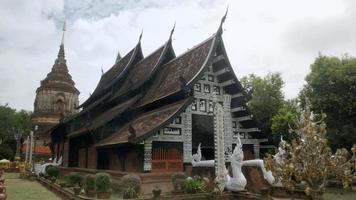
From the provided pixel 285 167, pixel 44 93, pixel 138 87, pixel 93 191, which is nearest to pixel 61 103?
pixel 44 93

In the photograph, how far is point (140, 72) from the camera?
2228 centimetres

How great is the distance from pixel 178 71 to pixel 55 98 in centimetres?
3296

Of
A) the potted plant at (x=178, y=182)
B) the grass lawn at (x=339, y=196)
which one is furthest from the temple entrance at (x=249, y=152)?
the potted plant at (x=178, y=182)

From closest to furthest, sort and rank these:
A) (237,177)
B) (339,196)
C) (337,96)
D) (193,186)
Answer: (193,186)
(237,177)
(339,196)
(337,96)

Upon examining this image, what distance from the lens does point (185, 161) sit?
1528 cm

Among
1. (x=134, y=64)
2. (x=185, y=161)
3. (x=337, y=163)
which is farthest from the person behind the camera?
(x=134, y=64)

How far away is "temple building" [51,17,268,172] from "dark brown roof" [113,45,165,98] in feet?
0.32

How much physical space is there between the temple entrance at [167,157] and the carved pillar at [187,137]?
211mm

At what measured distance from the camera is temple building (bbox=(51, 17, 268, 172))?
14.6 m

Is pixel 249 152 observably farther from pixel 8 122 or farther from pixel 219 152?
pixel 8 122

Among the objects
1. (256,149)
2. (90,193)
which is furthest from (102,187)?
(256,149)

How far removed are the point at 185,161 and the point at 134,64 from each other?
11.7m

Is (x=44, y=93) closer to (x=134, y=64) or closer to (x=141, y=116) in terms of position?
(x=134, y=64)

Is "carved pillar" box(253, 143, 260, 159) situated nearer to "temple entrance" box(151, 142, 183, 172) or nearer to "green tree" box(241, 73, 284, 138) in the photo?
"temple entrance" box(151, 142, 183, 172)
